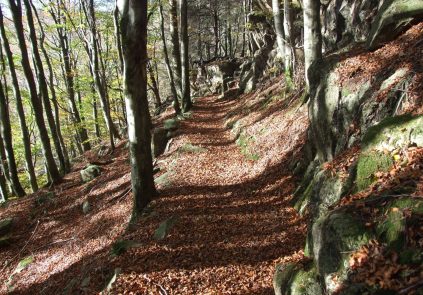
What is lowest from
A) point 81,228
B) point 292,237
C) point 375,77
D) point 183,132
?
point 81,228

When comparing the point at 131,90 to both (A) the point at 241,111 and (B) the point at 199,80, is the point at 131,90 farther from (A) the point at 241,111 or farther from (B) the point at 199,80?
(B) the point at 199,80

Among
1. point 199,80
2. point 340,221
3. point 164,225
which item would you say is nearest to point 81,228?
point 164,225

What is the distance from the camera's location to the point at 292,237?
6500 millimetres

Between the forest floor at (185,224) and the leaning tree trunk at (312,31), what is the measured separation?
2132 mm

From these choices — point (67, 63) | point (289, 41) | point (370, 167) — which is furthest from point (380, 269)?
point (67, 63)

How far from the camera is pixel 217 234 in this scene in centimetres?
696

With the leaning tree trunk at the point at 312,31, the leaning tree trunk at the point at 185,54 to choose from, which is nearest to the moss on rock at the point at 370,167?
the leaning tree trunk at the point at 312,31

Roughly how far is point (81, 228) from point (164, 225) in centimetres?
471

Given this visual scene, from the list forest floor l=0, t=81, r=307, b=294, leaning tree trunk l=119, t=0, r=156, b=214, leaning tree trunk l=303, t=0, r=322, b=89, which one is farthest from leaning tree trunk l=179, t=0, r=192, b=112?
leaning tree trunk l=119, t=0, r=156, b=214

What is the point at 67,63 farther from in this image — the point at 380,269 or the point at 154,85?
the point at 380,269

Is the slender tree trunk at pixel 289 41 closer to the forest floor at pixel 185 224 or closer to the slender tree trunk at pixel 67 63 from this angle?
the forest floor at pixel 185 224

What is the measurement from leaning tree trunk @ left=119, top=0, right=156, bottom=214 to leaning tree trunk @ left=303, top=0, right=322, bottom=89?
13.3 ft

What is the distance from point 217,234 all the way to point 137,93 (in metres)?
3.48

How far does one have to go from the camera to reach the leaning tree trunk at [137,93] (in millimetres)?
7199
